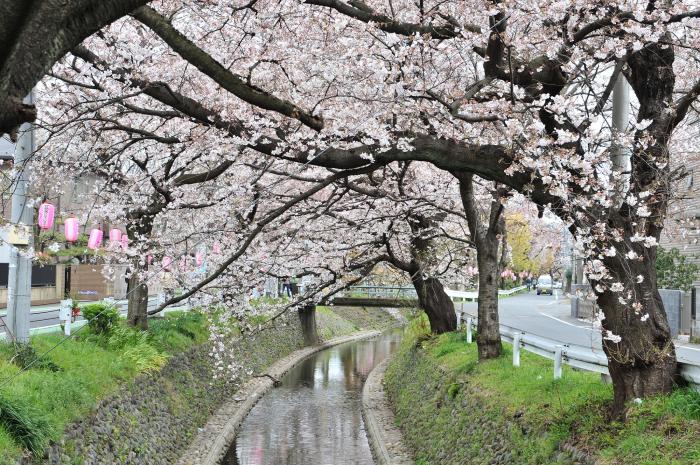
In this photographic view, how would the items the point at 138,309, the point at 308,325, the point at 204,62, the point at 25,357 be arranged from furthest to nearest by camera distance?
the point at 308,325
the point at 138,309
the point at 25,357
the point at 204,62

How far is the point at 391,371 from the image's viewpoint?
2353 centimetres

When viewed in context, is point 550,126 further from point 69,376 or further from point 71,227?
point 71,227

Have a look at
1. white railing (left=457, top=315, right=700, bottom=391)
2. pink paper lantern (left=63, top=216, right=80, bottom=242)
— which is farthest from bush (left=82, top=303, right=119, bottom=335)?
white railing (left=457, top=315, right=700, bottom=391)

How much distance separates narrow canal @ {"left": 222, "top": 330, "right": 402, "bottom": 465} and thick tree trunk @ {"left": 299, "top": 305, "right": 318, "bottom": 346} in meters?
4.94

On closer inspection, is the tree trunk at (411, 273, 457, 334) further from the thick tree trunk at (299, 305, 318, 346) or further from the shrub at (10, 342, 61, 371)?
the thick tree trunk at (299, 305, 318, 346)

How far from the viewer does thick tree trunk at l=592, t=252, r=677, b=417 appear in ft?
23.8

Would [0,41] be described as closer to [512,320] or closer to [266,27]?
[266,27]

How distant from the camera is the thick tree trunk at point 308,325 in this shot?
115 feet

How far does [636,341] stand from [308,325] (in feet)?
96.0

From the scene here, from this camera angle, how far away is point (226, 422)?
16875 mm

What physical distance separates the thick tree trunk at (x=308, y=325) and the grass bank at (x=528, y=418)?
18.4 m

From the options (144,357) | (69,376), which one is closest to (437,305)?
(144,357)

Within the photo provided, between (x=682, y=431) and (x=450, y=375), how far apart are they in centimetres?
782

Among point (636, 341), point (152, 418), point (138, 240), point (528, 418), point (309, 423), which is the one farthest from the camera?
point (309, 423)
